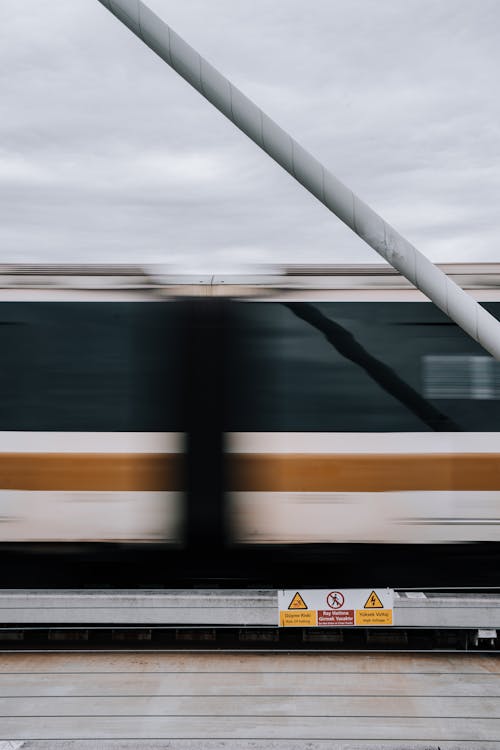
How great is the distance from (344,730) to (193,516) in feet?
7.05

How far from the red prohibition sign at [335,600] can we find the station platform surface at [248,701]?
0.53 meters

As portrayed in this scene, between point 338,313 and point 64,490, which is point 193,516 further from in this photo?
point 338,313

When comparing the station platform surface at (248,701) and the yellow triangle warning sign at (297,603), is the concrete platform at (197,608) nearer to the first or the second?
the yellow triangle warning sign at (297,603)

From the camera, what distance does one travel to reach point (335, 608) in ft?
15.7

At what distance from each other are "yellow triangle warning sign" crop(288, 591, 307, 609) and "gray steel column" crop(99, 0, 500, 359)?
2.45 meters

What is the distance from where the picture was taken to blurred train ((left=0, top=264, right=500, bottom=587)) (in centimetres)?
555

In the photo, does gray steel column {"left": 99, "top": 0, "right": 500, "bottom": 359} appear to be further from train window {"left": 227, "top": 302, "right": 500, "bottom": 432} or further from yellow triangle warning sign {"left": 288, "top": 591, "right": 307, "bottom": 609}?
yellow triangle warning sign {"left": 288, "top": 591, "right": 307, "bottom": 609}

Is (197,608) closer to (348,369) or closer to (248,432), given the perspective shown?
(248,432)

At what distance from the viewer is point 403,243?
405cm

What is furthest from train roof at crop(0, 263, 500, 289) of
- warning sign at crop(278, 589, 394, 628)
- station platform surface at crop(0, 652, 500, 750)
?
station platform surface at crop(0, 652, 500, 750)

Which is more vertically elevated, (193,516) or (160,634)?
(193,516)

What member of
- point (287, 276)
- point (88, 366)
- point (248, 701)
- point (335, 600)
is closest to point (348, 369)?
point (287, 276)

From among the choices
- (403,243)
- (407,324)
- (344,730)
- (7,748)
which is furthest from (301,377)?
(7,748)

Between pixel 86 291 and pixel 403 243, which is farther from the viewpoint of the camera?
pixel 86 291
